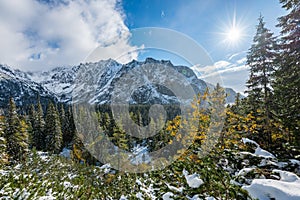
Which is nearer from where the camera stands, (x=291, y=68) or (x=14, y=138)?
(x=291, y=68)

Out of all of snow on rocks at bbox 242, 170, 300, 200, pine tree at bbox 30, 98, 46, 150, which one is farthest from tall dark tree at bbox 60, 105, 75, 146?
snow on rocks at bbox 242, 170, 300, 200

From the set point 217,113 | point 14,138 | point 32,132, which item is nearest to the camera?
point 217,113

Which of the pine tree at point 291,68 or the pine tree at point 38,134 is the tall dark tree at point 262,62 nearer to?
the pine tree at point 291,68

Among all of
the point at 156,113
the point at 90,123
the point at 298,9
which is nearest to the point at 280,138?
the point at 298,9

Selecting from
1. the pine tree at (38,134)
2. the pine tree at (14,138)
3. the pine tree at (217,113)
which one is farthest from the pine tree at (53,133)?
A: the pine tree at (217,113)

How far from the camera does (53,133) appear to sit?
43.6 metres

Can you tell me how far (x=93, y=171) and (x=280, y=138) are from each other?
71.3 feet

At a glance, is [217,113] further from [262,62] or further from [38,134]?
[38,134]

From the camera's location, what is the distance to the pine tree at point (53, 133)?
140 feet

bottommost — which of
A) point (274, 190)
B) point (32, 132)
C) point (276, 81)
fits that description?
point (32, 132)

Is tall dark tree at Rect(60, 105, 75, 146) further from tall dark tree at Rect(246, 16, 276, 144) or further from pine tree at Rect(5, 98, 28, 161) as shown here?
tall dark tree at Rect(246, 16, 276, 144)

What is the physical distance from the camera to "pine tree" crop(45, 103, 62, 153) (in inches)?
1681

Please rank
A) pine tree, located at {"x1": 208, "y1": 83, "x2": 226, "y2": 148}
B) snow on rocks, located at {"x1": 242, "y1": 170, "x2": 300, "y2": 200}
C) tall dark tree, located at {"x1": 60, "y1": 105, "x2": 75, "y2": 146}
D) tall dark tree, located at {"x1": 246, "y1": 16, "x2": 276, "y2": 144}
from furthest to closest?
tall dark tree, located at {"x1": 60, "y1": 105, "x2": 75, "y2": 146}
tall dark tree, located at {"x1": 246, "y1": 16, "x2": 276, "y2": 144}
pine tree, located at {"x1": 208, "y1": 83, "x2": 226, "y2": 148}
snow on rocks, located at {"x1": 242, "y1": 170, "x2": 300, "y2": 200}

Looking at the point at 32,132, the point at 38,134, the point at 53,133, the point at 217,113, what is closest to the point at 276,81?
the point at 217,113
